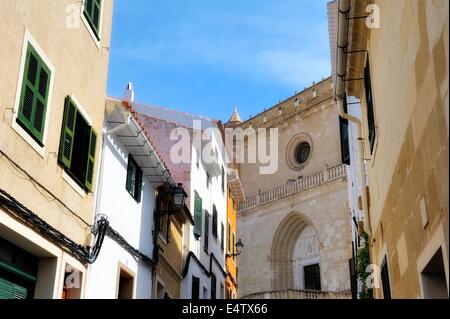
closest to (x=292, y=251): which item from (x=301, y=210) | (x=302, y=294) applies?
(x=301, y=210)

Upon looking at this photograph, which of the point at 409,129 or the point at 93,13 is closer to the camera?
the point at 409,129

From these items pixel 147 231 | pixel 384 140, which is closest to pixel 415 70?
pixel 384 140

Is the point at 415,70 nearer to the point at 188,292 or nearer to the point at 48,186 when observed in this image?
the point at 48,186

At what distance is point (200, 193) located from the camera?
1912 centimetres

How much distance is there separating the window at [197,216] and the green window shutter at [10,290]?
9.81 meters

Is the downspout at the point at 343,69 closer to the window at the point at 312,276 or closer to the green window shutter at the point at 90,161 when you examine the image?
the green window shutter at the point at 90,161

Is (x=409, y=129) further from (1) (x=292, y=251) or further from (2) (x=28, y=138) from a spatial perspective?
(1) (x=292, y=251)

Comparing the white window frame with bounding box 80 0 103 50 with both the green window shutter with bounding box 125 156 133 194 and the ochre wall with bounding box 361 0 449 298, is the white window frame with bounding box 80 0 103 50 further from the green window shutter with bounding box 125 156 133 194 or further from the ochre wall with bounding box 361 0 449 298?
the ochre wall with bounding box 361 0 449 298

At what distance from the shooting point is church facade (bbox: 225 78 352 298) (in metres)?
32.7

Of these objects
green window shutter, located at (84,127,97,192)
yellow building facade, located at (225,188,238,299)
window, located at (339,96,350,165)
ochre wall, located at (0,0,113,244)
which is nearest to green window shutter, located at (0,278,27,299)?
ochre wall, located at (0,0,113,244)

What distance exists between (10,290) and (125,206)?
4.29 metres

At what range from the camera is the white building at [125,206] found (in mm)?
10688

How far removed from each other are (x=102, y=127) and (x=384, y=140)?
5.25 metres

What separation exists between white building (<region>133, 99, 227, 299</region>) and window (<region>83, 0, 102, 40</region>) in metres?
7.29
